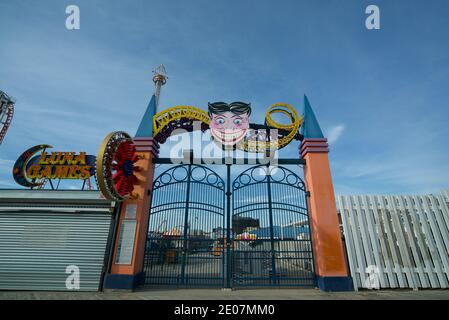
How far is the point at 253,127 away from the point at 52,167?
11855 millimetres

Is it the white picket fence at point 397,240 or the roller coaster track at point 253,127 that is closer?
the white picket fence at point 397,240

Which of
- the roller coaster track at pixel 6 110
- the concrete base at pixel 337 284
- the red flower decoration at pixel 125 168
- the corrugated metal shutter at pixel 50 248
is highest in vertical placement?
the roller coaster track at pixel 6 110

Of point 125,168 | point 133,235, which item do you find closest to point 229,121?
point 125,168

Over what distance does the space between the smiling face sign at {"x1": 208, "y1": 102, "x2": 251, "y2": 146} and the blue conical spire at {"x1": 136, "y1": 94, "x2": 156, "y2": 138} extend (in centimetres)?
266

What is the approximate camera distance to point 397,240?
6.66 metres

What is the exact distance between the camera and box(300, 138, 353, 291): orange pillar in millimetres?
6449

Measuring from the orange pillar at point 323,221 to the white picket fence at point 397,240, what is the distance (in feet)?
1.05

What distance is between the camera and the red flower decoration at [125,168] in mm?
6648

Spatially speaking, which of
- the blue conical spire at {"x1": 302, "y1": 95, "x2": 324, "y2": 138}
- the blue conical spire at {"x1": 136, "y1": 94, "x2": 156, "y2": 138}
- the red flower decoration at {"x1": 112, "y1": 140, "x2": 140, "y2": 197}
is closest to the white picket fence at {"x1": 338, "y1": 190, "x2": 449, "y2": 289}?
the blue conical spire at {"x1": 302, "y1": 95, "x2": 324, "y2": 138}

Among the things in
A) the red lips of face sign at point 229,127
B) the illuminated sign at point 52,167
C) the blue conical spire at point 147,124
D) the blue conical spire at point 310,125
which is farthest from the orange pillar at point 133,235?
the blue conical spire at point 310,125

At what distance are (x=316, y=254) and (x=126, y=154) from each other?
793 centimetres

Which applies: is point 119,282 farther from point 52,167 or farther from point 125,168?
point 52,167

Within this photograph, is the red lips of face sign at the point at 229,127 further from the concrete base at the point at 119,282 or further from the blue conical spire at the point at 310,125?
the concrete base at the point at 119,282
